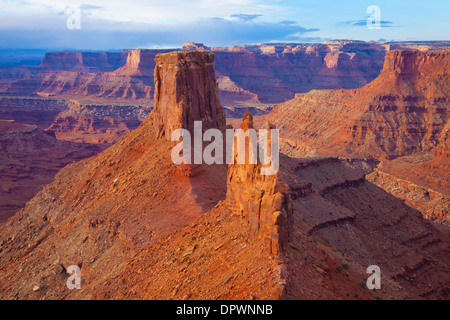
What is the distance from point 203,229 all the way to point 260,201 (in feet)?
14.6

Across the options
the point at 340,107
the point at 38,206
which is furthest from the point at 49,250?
the point at 340,107

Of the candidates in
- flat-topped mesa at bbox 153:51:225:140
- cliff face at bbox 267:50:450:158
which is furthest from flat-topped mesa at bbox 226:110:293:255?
cliff face at bbox 267:50:450:158

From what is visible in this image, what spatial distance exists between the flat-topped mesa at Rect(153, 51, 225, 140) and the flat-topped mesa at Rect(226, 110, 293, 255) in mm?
17530

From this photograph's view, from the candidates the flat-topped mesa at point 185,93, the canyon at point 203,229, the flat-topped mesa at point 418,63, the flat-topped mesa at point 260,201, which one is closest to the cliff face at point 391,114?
the flat-topped mesa at point 418,63

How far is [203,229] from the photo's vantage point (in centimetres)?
2502

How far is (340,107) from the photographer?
120 metres

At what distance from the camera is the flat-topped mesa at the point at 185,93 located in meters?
41.9

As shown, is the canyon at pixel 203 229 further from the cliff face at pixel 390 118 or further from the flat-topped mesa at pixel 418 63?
the flat-topped mesa at pixel 418 63

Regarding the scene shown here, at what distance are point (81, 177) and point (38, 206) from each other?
5530mm

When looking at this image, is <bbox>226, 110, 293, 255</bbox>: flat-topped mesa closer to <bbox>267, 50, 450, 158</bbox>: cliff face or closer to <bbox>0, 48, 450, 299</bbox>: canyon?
<bbox>0, 48, 450, 299</bbox>: canyon

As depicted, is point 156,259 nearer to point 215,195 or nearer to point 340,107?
point 215,195

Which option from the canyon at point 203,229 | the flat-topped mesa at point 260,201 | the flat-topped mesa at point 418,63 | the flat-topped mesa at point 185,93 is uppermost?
the flat-topped mesa at point 418,63

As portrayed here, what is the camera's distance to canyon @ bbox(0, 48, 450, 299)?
69.0 ft

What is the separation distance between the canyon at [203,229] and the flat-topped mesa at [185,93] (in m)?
0.12
